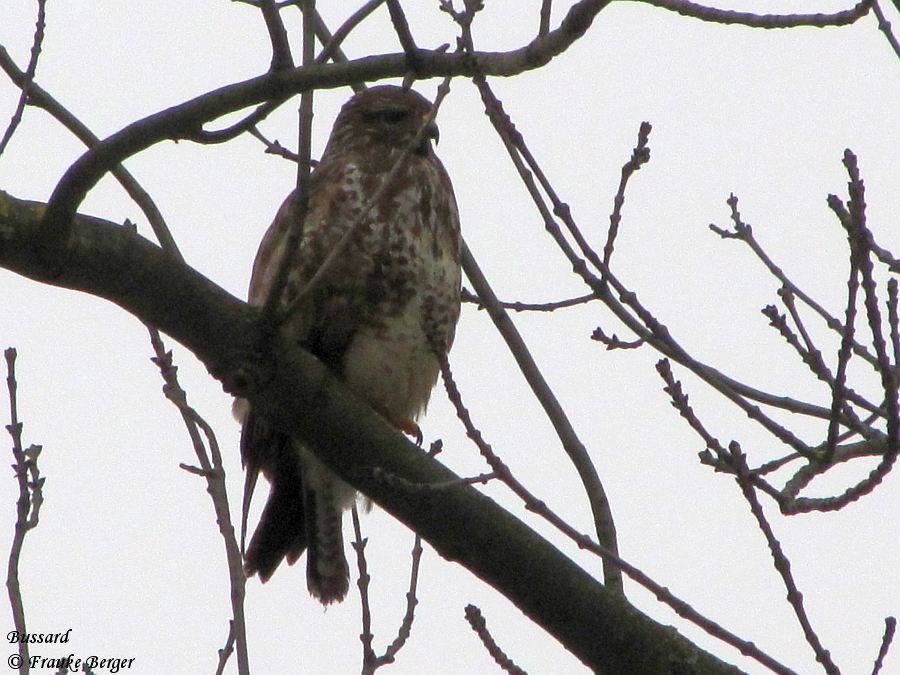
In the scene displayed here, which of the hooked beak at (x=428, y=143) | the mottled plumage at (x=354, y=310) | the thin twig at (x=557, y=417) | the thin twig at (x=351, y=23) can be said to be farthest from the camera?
the hooked beak at (x=428, y=143)

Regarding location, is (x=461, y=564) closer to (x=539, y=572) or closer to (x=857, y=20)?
(x=539, y=572)

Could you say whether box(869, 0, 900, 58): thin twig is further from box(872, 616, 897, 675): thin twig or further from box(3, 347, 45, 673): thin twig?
box(3, 347, 45, 673): thin twig

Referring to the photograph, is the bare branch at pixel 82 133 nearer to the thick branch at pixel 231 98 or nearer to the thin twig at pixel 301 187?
the thin twig at pixel 301 187

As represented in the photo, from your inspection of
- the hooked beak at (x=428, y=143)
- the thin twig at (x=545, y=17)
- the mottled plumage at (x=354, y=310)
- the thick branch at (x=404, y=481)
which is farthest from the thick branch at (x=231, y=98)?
the hooked beak at (x=428, y=143)

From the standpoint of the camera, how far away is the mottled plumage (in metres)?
4.23

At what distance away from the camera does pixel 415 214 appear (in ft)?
14.4

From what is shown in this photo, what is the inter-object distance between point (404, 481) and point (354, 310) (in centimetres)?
138

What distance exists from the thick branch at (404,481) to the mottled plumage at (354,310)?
3.71ft

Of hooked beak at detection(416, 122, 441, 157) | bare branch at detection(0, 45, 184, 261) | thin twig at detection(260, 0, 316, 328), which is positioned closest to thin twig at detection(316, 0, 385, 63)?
thin twig at detection(260, 0, 316, 328)

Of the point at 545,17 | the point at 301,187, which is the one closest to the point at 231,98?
the point at 301,187

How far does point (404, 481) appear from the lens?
2.92 m

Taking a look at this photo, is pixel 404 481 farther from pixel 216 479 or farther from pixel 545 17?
pixel 545 17

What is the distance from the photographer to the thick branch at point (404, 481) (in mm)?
2770

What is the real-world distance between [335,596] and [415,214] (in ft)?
4.29
